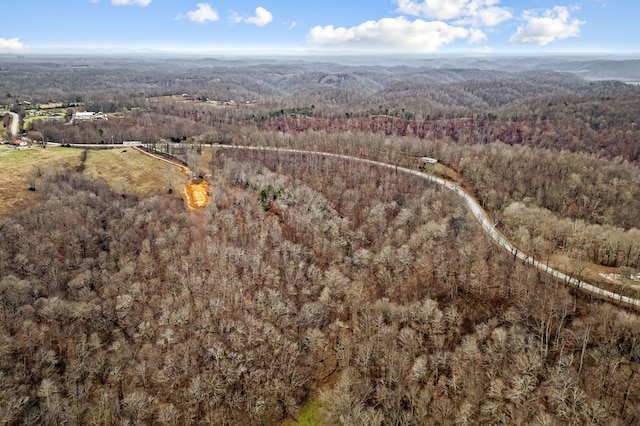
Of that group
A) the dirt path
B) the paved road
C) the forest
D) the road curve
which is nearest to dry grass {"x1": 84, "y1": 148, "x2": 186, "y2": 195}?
the dirt path

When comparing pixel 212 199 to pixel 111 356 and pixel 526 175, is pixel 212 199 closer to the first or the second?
pixel 111 356

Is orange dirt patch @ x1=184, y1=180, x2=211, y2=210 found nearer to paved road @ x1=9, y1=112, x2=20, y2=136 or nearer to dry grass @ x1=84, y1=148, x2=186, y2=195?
dry grass @ x1=84, y1=148, x2=186, y2=195

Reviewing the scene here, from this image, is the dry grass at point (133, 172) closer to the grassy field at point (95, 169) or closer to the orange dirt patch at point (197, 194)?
the grassy field at point (95, 169)

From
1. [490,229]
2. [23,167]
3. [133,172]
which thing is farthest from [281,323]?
[23,167]

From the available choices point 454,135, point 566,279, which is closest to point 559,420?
point 566,279

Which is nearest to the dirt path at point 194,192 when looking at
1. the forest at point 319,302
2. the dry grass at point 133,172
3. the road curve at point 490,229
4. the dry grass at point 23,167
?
the dry grass at point 133,172

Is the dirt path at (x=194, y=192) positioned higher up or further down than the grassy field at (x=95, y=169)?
further down

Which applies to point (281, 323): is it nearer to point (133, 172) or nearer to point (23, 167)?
point (133, 172)

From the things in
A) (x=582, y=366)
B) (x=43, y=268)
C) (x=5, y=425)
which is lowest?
(x=5, y=425)
